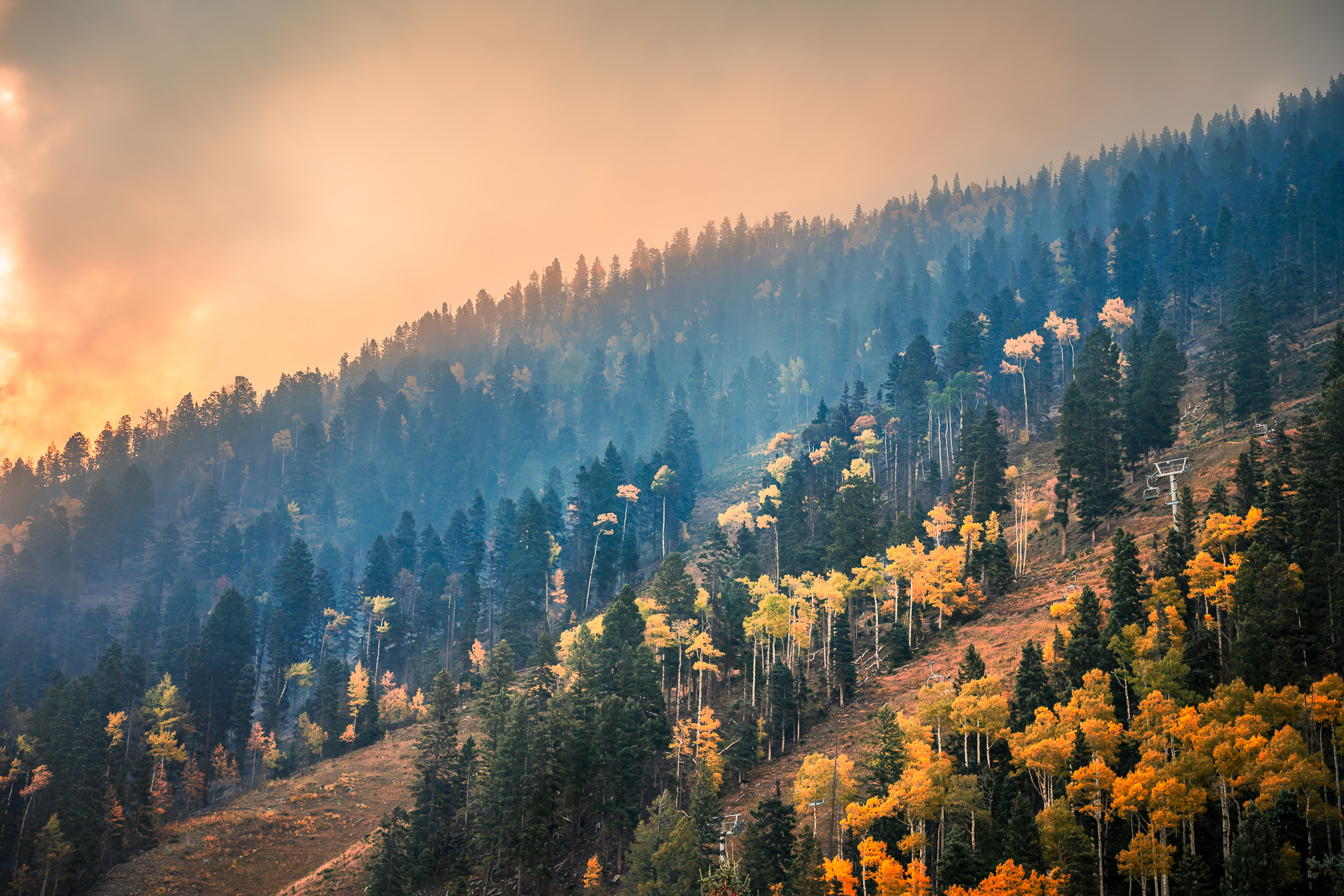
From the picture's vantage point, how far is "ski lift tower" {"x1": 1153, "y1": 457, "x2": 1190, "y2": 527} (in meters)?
63.0

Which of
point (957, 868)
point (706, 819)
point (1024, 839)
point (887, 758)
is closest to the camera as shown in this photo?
point (957, 868)

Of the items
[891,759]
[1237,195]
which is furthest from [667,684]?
[1237,195]

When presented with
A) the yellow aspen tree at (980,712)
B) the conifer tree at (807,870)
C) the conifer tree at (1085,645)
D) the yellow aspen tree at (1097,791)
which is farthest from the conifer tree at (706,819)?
the conifer tree at (1085,645)

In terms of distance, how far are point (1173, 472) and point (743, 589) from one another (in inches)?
1549

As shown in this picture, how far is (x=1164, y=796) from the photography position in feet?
130

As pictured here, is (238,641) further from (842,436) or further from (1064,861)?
(1064,861)

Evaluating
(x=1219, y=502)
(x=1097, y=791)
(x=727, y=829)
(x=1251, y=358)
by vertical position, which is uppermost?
(x=1251, y=358)

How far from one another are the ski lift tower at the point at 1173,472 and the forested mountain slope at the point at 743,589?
2.84m

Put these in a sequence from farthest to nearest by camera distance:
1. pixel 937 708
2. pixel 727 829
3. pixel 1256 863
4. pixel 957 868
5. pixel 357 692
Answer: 1. pixel 357 692
2. pixel 727 829
3. pixel 937 708
4. pixel 957 868
5. pixel 1256 863

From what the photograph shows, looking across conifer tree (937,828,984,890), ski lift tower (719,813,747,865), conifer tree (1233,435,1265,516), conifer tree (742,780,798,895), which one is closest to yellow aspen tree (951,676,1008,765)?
conifer tree (937,828,984,890)

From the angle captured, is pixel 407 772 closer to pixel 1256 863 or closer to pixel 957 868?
pixel 957 868

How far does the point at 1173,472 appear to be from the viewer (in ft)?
219

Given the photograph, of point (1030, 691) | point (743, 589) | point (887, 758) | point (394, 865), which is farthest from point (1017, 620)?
point (394, 865)

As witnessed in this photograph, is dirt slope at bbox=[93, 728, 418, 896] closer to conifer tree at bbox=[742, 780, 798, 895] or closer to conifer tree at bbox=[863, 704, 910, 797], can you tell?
conifer tree at bbox=[742, 780, 798, 895]
